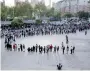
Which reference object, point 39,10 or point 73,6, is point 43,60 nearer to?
point 39,10

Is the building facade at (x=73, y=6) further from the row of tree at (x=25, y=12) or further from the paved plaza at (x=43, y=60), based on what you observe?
the paved plaza at (x=43, y=60)

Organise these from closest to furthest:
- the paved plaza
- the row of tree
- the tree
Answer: the paved plaza < the row of tree < the tree

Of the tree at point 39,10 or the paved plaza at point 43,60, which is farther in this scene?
the tree at point 39,10

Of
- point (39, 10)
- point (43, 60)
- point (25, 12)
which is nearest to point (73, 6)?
point (39, 10)

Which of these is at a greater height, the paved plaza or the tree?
the tree

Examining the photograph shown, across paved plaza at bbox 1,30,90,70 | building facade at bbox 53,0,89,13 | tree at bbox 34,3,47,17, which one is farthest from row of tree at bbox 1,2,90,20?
paved plaza at bbox 1,30,90,70

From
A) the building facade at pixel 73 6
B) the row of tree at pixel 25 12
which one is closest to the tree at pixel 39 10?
the row of tree at pixel 25 12

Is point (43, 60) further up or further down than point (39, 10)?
further down

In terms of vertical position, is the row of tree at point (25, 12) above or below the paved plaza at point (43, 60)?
above

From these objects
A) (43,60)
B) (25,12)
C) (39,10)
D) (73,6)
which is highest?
(73,6)

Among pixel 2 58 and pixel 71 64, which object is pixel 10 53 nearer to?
pixel 2 58

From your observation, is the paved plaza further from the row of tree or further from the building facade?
the building facade

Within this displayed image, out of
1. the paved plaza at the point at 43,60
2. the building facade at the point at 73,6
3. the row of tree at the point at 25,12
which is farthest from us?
the building facade at the point at 73,6

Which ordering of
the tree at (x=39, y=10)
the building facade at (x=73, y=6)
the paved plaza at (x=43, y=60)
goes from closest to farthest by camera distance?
the paved plaza at (x=43, y=60), the tree at (x=39, y=10), the building facade at (x=73, y=6)
